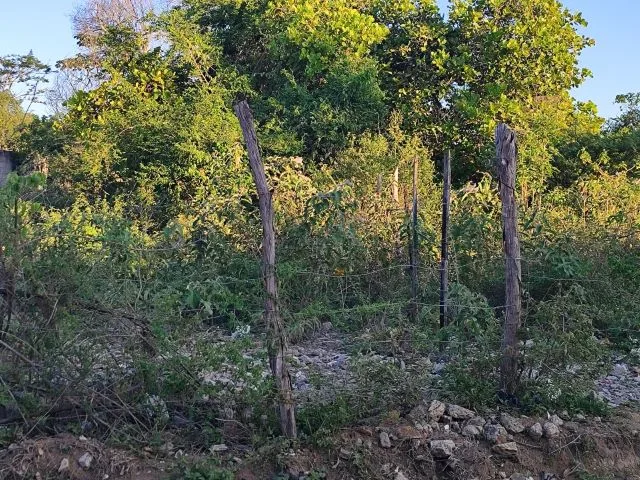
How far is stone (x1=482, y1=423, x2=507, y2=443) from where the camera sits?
4230 millimetres

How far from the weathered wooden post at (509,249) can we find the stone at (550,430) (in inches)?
14.2

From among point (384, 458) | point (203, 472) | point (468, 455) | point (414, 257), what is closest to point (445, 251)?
point (414, 257)

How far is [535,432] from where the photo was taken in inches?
170

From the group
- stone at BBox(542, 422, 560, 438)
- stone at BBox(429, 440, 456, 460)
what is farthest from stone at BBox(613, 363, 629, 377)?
stone at BBox(429, 440, 456, 460)

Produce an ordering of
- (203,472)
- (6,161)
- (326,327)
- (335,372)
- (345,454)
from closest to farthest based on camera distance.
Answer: (203,472), (345,454), (335,372), (326,327), (6,161)

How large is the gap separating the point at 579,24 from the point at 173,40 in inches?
292

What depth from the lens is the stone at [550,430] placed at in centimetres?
433

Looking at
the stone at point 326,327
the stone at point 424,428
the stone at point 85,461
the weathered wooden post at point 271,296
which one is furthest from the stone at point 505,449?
the stone at point 326,327

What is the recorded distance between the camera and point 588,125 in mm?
14453

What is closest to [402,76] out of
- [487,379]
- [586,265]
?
[586,265]

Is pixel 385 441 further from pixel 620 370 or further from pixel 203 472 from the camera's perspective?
pixel 620 370

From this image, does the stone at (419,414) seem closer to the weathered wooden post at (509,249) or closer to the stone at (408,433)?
the stone at (408,433)

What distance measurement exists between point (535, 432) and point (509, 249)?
3.86 ft

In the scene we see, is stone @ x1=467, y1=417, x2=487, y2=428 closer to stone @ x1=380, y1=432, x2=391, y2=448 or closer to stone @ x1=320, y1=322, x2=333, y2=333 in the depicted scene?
stone @ x1=380, y1=432, x2=391, y2=448
